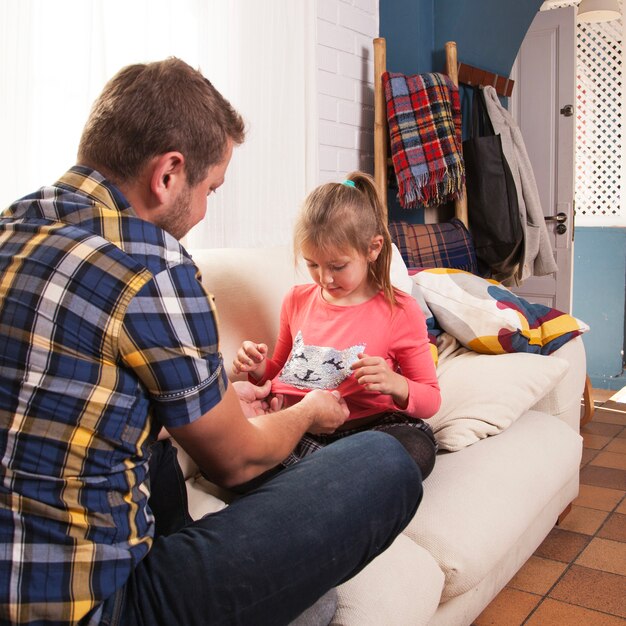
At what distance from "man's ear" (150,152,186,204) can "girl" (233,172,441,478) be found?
654mm

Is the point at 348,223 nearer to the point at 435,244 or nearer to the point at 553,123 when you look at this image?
the point at 435,244

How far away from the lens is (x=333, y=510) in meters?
0.94

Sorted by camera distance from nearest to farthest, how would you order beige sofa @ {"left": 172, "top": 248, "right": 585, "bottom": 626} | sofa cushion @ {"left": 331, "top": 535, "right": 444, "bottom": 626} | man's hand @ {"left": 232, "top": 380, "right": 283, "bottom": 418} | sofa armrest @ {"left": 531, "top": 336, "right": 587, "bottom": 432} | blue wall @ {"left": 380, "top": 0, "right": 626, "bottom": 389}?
sofa cushion @ {"left": 331, "top": 535, "right": 444, "bottom": 626}, beige sofa @ {"left": 172, "top": 248, "right": 585, "bottom": 626}, man's hand @ {"left": 232, "top": 380, "right": 283, "bottom": 418}, sofa armrest @ {"left": 531, "top": 336, "right": 587, "bottom": 432}, blue wall @ {"left": 380, "top": 0, "right": 626, "bottom": 389}

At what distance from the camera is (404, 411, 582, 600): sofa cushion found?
1369 millimetres

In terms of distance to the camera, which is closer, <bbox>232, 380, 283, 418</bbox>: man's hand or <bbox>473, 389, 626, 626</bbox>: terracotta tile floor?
<bbox>232, 380, 283, 418</bbox>: man's hand

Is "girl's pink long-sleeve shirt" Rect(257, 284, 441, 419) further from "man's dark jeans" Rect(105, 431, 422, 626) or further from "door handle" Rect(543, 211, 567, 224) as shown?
"door handle" Rect(543, 211, 567, 224)

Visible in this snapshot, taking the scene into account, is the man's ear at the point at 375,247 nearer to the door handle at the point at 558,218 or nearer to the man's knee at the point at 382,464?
the man's knee at the point at 382,464

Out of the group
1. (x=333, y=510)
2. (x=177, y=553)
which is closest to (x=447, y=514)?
(x=333, y=510)

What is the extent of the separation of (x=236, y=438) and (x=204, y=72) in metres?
1.64

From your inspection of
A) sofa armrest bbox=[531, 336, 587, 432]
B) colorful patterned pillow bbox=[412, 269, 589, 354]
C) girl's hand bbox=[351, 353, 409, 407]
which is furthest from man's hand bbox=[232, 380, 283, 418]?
sofa armrest bbox=[531, 336, 587, 432]

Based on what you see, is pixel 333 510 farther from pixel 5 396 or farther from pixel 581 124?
pixel 581 124

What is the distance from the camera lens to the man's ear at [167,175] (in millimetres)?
946

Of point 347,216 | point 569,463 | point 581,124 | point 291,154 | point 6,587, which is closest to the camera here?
point 6,587

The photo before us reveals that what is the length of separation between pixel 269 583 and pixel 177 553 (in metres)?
0.11
